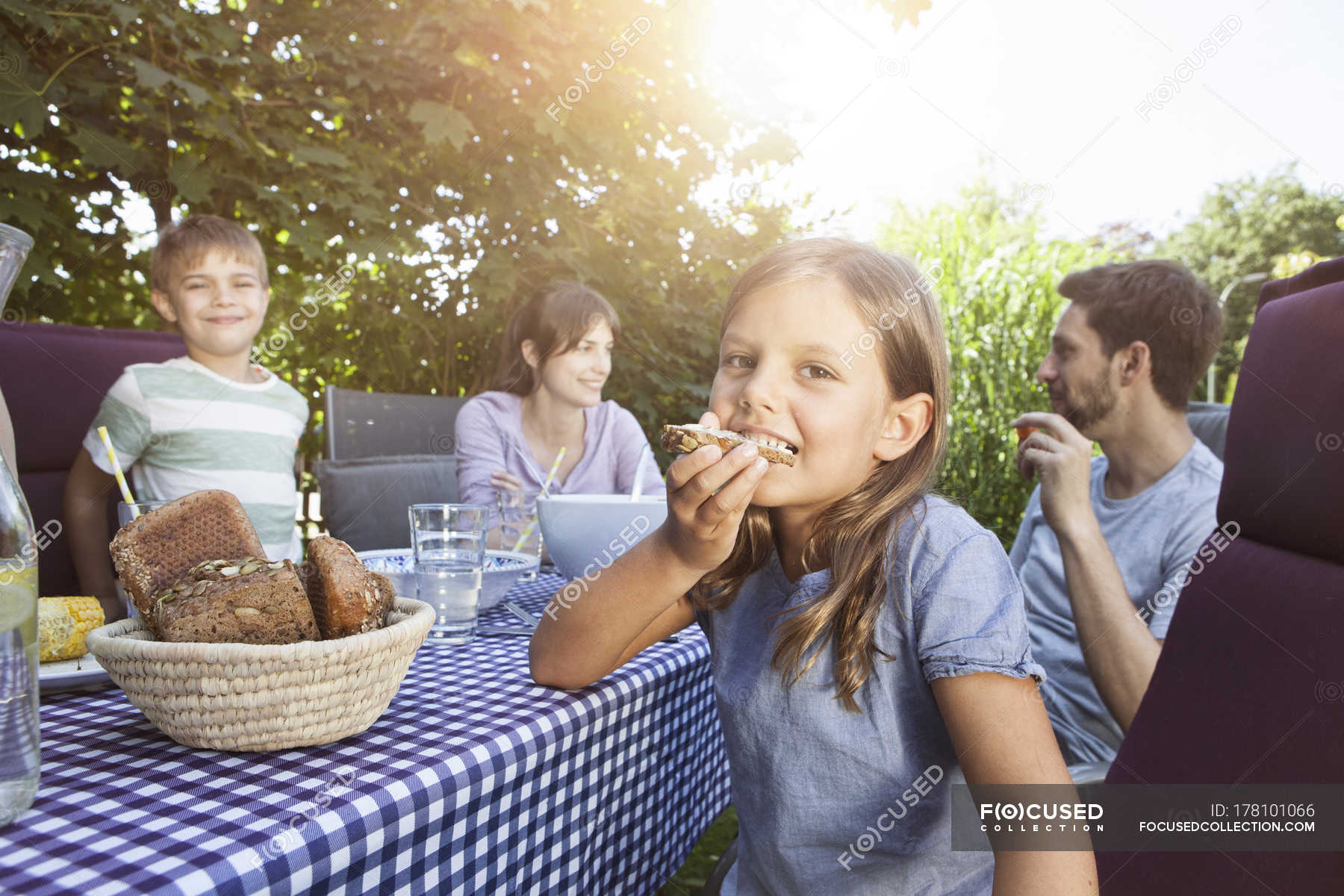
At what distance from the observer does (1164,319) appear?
7.91 feet

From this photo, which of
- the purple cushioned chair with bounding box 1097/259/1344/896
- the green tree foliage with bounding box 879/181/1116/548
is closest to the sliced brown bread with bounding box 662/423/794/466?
the purple cushioned chair with bounding box 1097/259/1344/896

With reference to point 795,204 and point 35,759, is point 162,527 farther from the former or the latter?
point 795,204

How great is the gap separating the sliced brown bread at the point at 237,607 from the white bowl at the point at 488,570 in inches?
20.5

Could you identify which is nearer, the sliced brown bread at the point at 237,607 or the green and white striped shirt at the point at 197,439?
the sliced brown bread at the point at 237,607

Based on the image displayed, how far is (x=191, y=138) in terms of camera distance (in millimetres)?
3682

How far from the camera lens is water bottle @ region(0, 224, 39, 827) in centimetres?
64

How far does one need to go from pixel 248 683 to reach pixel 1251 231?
143 feet

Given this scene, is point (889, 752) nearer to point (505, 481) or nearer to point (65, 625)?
A: point (65, 625)

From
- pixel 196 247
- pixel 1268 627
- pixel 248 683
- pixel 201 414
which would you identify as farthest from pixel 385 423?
pixel 1268 627

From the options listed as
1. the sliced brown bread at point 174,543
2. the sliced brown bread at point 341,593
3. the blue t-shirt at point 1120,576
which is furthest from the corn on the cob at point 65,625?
the blue t-shirt at point 1120,576

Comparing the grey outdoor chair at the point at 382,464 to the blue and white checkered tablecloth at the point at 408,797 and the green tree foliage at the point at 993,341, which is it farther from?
the green tree foliage at the point at 993,341

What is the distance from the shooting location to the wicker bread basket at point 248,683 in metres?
0.78

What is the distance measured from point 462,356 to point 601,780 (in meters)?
4.38

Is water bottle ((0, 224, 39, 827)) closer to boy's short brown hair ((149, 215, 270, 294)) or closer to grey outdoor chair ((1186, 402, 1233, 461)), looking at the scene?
boy's short brown hair ((149, 215, 270, 294))
